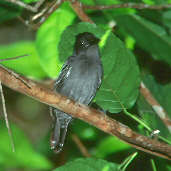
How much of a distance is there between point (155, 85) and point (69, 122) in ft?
2.32

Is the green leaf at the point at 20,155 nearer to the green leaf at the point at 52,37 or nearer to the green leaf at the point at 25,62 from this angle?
the green leaf at the point at 25,62

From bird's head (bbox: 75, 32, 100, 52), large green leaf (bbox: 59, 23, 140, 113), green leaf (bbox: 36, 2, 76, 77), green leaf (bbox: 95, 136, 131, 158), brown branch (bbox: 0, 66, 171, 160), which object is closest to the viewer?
brown branch (bbox: 0, 66, 171, 160)

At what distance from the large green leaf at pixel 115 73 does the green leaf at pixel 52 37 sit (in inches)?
25.9

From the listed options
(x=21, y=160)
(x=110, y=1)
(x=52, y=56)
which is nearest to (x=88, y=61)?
(x=52, y=56)

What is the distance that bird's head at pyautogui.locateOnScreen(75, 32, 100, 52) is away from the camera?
7.94 ft

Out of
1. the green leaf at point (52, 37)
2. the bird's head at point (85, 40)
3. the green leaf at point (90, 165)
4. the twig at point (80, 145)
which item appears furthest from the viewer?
the twig at point (80, 145)

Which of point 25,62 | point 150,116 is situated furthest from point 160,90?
point 25,62

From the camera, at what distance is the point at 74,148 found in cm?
352

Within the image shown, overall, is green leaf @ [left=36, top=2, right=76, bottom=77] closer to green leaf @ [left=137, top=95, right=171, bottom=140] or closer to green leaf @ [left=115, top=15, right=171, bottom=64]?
green leaf @ [left=115, top=15, right=171, bottom=64]

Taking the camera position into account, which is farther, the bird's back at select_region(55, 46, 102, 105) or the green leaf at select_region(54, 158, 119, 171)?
the bird's back at select_region(55, 46, 102, 105)

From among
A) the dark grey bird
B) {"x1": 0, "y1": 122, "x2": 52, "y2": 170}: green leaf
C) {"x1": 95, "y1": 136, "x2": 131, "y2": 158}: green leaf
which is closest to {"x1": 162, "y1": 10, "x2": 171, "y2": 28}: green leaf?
the dark grey bird

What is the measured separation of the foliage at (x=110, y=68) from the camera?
2303mm

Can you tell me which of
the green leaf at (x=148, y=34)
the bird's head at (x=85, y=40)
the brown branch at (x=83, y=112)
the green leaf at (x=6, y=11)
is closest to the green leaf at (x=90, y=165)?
the brown branch at (x=83, y=112)

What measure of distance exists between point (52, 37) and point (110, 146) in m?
0.94
